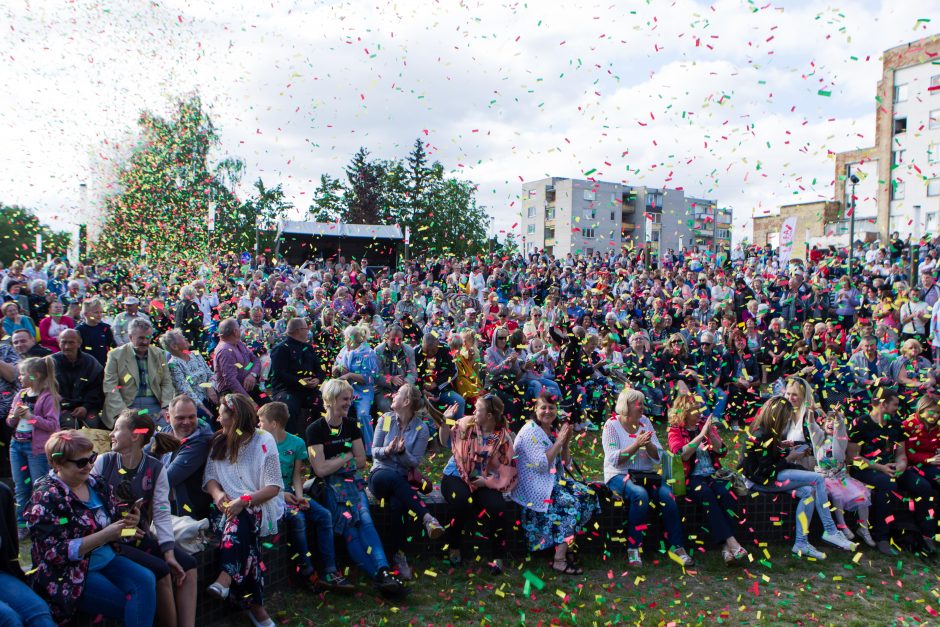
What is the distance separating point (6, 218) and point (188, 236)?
32.7 meters

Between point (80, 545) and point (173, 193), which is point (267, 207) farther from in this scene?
point (80, 545)

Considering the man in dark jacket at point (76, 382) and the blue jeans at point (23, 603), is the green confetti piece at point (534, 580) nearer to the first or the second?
the blue jeans at point (23, 603)

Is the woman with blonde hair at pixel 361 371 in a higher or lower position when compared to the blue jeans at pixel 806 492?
higher

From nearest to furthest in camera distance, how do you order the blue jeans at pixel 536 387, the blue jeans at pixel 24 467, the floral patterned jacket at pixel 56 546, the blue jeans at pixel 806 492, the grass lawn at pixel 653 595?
the floral patterned jacket at pixel 56 546 < the grass lawn at pixel 653 595 < the blue jeans at pixel 24 467 < the blue jeans at pixel 806 492 < the blue jeans at pixel 536 387

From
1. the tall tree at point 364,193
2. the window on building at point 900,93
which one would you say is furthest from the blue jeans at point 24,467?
the window on building at point 900,93

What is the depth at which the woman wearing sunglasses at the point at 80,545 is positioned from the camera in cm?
361

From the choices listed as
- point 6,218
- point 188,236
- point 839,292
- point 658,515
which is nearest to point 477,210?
point 188,236

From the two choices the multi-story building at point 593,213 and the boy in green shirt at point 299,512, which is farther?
the multi-story building at point 593,213

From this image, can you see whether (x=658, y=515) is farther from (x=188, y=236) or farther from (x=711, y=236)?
(x=711, y=236)

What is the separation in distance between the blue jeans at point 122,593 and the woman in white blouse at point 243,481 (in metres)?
0.67

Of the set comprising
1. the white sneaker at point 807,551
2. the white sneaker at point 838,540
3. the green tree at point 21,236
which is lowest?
the white sneaker at point 807,551

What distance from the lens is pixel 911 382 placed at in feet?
31.1

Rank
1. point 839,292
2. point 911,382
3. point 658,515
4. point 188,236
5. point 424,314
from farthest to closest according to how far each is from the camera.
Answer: point 188,236
point 839,292
point 424,314
point 911,382
point 658,515

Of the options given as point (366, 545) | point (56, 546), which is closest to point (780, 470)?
point (366, 545)
